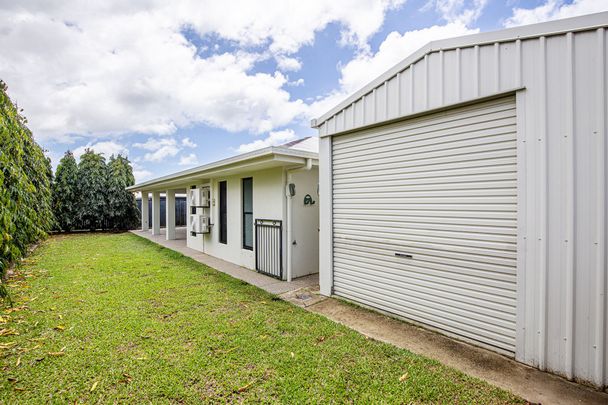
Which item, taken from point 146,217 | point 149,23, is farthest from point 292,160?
point 146,217

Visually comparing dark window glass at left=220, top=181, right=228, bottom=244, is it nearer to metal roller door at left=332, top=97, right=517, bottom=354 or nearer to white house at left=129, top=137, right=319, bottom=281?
white house at left=129, top=137, right=319, bottom=281

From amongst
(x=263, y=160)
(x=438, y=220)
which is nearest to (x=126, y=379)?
(x=438, y=220)

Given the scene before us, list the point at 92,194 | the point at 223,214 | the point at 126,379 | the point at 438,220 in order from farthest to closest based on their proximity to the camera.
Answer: the point at 92,194, the point at 223,214, the point at 438,220, the point at 126,379

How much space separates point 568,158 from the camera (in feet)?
8.09

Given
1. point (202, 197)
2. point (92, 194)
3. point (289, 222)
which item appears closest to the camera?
point (289, 222)

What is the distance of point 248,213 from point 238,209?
41 centimetres

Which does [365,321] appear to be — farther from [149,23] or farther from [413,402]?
[149,23]

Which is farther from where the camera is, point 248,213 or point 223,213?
point 223,213

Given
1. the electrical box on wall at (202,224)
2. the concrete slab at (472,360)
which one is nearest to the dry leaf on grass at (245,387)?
the concrete slab at (472,360)

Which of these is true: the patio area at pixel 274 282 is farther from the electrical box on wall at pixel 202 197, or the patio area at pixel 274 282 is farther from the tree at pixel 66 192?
the tree at pixel 66 192

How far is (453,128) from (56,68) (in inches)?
337

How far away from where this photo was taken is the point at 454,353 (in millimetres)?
2953

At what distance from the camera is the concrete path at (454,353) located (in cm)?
230

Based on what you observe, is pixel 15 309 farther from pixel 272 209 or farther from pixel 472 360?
pixel 472 360
